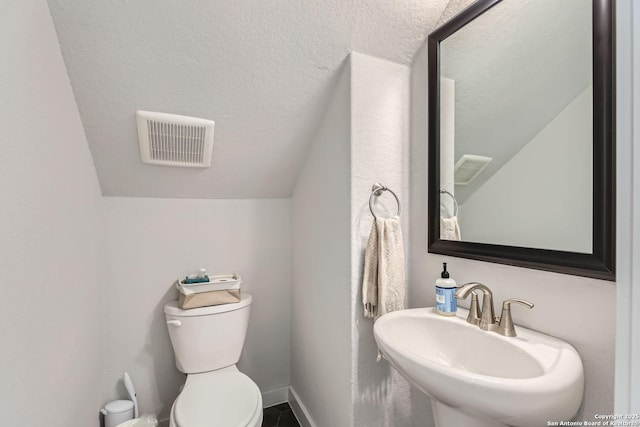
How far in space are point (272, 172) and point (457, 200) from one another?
3.29ft

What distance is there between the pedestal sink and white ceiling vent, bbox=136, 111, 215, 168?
1.15 meters

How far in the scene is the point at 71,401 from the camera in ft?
3.45

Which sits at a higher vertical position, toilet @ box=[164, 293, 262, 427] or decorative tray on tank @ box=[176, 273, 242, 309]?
decorative tray on tank @ box=[176, 273, 242, 309]

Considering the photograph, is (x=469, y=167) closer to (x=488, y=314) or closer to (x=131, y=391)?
(x=488, y=314)

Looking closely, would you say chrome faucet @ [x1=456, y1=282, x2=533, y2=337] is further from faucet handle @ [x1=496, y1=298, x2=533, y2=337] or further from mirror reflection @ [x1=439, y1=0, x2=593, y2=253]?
mirror reflection @ [x1=439, y1=0, x2=593, y2=253]

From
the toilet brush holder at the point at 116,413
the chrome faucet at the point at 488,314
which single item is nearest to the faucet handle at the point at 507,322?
the chrome faucet at the point at 488,314

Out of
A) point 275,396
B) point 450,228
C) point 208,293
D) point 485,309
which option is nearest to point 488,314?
point 485,309

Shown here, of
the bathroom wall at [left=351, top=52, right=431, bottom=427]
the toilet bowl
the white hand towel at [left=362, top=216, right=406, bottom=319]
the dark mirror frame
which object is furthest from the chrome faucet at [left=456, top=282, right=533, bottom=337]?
the toilet bowl

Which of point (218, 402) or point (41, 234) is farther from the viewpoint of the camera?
point (218, 402)

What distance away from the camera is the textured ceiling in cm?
102

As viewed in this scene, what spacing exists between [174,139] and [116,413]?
54.2 inches

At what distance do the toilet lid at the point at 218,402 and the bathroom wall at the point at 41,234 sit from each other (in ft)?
1.29

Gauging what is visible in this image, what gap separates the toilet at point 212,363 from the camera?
1.18 meters

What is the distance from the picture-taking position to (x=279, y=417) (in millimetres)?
1741
